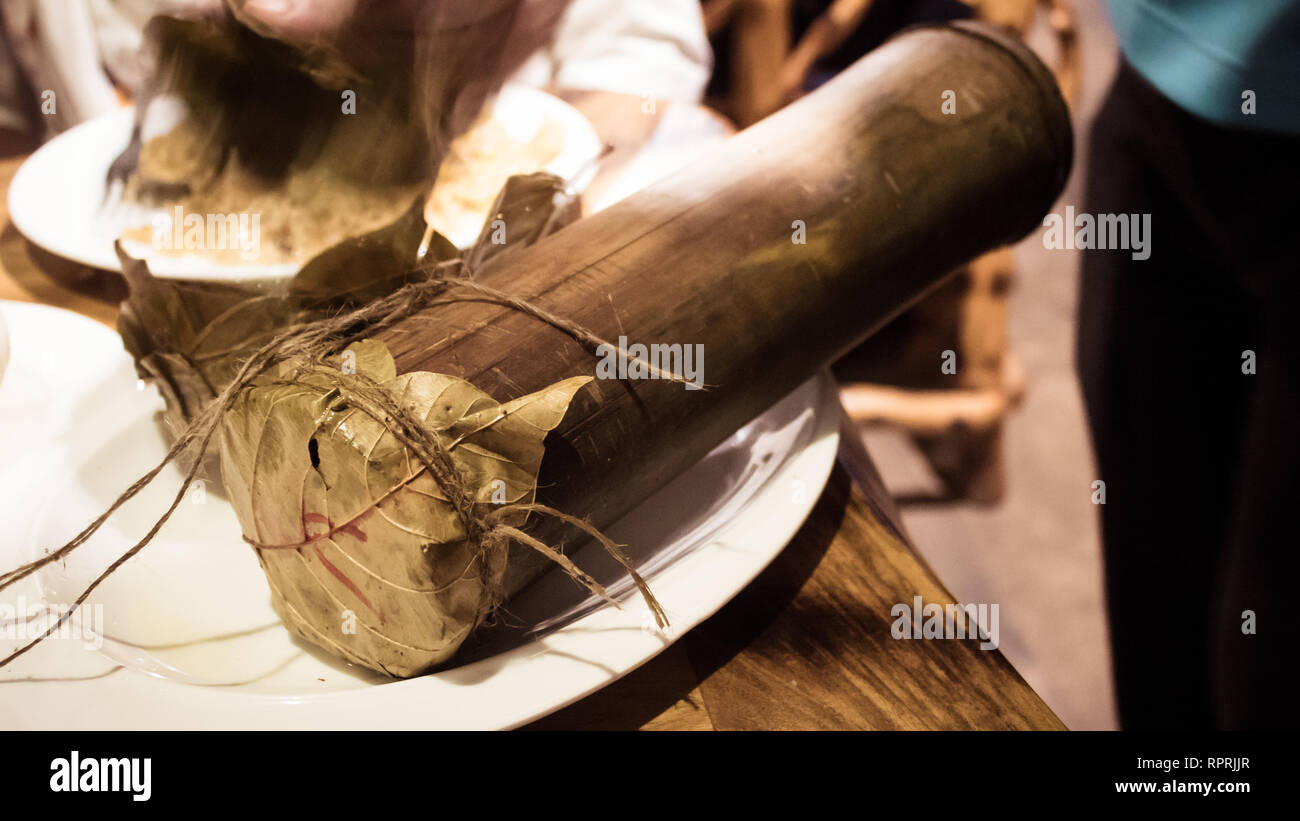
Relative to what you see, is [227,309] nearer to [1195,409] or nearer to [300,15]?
[300,15]

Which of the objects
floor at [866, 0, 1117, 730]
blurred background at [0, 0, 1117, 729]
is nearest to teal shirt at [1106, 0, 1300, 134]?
blurred background at [0, 0, 1117, 729]

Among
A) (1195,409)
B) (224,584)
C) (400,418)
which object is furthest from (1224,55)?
(224,584)

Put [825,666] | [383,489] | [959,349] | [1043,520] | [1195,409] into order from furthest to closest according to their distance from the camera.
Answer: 1. [1043,520]
2. [959,349]
3. [1195,409]
4. [825,666]
5. [383,489]

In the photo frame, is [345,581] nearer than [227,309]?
Yes

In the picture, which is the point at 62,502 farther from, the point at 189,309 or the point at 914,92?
the point at 914,92

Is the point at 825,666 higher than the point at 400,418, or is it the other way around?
the point at 400,418

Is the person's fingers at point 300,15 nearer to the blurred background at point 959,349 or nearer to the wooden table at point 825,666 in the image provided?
the blurred background at point 959,349
